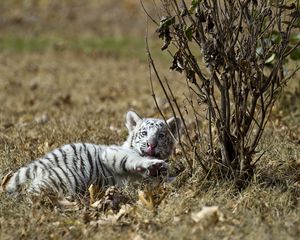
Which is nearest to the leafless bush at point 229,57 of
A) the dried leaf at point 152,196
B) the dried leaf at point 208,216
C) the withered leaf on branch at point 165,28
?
the withered leaf on branch at point 165,28

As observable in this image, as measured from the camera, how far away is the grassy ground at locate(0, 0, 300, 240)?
4.75 metres

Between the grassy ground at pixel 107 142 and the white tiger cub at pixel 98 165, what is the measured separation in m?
0.19

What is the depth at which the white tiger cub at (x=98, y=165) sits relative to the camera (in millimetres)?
5559

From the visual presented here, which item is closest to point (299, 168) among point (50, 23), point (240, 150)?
point (240, 150)

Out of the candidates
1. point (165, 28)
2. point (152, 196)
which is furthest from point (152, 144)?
point (165, 28)

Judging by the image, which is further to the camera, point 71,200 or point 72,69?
point 72,69

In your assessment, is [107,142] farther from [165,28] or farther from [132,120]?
[165,28]

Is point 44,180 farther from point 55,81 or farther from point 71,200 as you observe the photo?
point 55,81

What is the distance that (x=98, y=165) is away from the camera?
5.79 meters

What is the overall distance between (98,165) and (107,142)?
4.98 feet

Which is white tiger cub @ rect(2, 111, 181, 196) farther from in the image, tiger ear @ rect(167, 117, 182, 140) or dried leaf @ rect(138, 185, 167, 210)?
dried leaf @ rect(138, 185, 167, 210)

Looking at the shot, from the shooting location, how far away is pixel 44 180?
5.52 metres

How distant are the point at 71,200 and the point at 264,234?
156cm

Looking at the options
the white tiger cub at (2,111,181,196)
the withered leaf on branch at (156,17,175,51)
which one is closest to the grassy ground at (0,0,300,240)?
the white tiger cub at (2,111,181,196)
